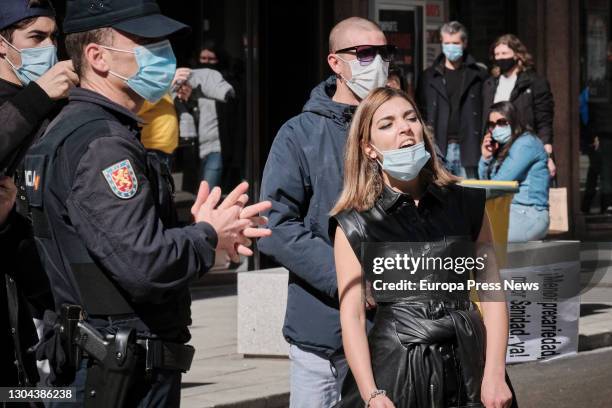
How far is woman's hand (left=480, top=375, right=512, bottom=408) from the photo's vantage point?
3.97 m

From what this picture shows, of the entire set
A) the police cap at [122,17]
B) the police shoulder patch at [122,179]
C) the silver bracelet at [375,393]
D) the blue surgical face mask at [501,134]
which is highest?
the police cap at [122,17]

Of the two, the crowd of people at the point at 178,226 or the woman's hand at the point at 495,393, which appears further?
the woman's hand at the point at 495,393

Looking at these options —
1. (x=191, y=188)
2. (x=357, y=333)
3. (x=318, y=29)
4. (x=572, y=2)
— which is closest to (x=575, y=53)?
(x=572, y=2)

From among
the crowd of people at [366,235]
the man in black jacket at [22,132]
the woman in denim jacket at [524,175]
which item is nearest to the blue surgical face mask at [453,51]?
the woman in denim jacket at [524,175]

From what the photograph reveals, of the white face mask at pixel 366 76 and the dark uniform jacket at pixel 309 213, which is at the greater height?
the white face mask at pixel 366 76

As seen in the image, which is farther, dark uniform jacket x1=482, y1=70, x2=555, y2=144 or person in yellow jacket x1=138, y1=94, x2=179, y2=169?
dark uniform jacket x1=482, y1=70, x2=555, y2=144

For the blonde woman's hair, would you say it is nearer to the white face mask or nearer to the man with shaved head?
the man with shaved head

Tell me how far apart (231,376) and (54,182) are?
4.79 meters

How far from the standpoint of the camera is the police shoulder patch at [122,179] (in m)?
3.58

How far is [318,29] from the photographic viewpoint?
13797 mm

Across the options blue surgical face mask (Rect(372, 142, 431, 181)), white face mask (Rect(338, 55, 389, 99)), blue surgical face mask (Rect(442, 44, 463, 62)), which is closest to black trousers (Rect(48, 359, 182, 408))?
blue surgical face mask (Rect(372, 142, 431, 181))

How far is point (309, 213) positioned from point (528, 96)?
26.6 ft

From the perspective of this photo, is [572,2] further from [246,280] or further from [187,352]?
[187,352]

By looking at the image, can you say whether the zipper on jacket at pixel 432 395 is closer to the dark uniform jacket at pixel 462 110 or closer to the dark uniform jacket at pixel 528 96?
the dark uniform jacket at pixel 462 110
